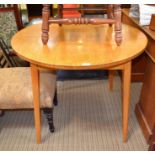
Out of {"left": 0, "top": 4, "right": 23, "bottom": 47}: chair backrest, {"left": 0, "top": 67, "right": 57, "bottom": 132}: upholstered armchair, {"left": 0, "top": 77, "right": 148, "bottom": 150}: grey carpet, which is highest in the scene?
{"left": 0, "top": 4, "right": 23, "bottom": 47}: chair backrest

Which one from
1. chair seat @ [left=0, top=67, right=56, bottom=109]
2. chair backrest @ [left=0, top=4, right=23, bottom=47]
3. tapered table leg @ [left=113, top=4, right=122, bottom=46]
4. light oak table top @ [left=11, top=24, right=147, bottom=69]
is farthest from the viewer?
chair backrest @ [left=0, top=4, right=23, bottom=47]

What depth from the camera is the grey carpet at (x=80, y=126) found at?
4.82ft

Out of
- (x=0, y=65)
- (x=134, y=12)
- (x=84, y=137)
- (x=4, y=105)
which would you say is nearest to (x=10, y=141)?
(x=4, y=105)

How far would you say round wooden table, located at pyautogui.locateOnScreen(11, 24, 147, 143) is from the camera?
98 centimetres

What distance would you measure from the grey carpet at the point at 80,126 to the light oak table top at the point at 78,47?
0.72 metres

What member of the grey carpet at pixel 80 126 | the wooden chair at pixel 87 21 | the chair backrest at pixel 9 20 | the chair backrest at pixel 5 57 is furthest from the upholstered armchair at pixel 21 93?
the chair backrest at pixel 9 20

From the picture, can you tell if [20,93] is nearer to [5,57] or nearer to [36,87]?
[36,87]

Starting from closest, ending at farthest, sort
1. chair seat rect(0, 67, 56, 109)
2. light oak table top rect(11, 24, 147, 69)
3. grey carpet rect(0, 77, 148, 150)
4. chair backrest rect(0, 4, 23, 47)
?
1. light oak table top rect(11, 24, 147, 69)
2. chair seat rect(0, 67, 56, 109)
3. grey carpet rect(0, 77, 148, 150)
4. chair backrest rect(0, 4, 23, 47)

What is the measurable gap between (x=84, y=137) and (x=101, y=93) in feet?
1.96

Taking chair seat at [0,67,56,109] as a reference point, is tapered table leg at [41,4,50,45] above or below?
above

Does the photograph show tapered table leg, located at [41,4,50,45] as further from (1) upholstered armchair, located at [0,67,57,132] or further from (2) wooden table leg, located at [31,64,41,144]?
(1) upholstered armchair, located at [0,67,57,132]

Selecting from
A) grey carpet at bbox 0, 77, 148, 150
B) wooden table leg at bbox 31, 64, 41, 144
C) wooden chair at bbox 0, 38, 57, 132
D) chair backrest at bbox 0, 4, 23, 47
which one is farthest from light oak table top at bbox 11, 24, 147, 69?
grey carpet at bbox 0, 77, 148, 150

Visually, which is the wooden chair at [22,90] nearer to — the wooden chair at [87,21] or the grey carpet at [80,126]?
the grey carpet at [80,126]

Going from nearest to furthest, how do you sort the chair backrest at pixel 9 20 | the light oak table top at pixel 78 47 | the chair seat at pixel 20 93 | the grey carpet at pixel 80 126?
the light oak table top at pixel 78 47, the chair seat at pixel 20 93, the grey carpet at pixel 80 126, the chair backrest at pixel 9 20
